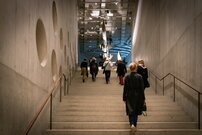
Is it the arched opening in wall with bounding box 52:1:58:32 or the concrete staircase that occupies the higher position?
the arched opening in wall with bounding box 52:1:58:32

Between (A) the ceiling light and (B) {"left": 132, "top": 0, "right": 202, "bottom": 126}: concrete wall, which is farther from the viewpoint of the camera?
(A) the ceiling light

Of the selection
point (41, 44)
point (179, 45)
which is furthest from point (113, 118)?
point (179, 45)

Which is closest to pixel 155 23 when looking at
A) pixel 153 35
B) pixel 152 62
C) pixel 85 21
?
pixel 153 35

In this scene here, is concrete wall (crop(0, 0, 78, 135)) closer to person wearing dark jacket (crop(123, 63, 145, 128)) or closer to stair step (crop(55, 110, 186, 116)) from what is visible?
stair step (crop(55, 110, 186, 116))

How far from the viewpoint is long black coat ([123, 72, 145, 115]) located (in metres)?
9.30

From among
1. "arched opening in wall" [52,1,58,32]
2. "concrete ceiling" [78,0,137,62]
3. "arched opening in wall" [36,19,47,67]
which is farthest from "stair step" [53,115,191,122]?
"concrete ceiling" [78,0,137,62]

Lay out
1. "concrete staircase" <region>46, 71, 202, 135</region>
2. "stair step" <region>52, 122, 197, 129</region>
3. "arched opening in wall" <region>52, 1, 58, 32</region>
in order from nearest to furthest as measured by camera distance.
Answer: "concrete staircase" <region>46, 71, 202, 135</region>
"stair step" <region>52, 122, 197, 129</region>
"arched opening in wall" <region>52, 1, 58, 32</region>

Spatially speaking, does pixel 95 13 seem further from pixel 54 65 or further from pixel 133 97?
pixel 133 97

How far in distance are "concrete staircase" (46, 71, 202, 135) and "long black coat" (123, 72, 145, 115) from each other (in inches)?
23.6

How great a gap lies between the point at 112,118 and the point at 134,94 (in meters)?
2.35

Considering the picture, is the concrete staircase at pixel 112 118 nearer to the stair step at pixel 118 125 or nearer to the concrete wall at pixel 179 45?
the stair step at pixel 118 125

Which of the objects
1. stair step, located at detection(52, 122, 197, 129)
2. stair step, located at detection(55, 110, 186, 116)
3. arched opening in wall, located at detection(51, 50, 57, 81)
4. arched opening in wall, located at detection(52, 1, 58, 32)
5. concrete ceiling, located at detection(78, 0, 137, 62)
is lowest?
stair step, located at detection(52, 122, 197, 129)

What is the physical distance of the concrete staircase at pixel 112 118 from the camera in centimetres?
956

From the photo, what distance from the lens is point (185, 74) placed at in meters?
12.5
